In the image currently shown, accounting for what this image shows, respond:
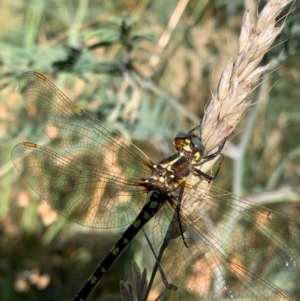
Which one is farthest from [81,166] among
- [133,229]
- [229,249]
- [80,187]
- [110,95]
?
[110,95]

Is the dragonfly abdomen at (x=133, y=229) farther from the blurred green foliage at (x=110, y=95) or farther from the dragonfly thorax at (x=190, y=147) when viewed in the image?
the blurred green foliage at (x=110, y=95)

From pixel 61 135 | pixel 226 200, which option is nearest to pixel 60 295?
pixel 61 135

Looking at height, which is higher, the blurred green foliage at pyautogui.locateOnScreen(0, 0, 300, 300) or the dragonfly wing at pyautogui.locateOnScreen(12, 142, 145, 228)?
the blurred green foliage at pyautogui.locateOnScreen(0, 0, 300, 300)

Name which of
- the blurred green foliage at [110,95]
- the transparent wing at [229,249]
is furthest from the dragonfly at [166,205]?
the blurred green foliage at [110,95]

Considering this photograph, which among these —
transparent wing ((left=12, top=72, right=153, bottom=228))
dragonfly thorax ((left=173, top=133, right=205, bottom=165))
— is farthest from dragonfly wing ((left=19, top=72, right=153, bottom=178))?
dragonfly thorax ((left=173, top=133, right=205, bottom=165))

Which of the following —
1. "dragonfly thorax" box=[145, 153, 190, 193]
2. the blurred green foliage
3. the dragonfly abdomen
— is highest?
the blurred green foliage

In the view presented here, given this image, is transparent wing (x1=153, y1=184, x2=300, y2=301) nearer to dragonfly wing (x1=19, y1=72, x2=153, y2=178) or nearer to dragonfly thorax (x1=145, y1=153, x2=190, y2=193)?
dragonfly thorax (x1=145, y1=153, x2=190, y2=193)

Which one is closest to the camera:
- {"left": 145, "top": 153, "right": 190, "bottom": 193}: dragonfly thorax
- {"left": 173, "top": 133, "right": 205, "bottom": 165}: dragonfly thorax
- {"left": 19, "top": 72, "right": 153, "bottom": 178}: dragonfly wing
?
{"left": 173, "top": 133, "right": 205, "bottom": 165}: dragonfly thorax
